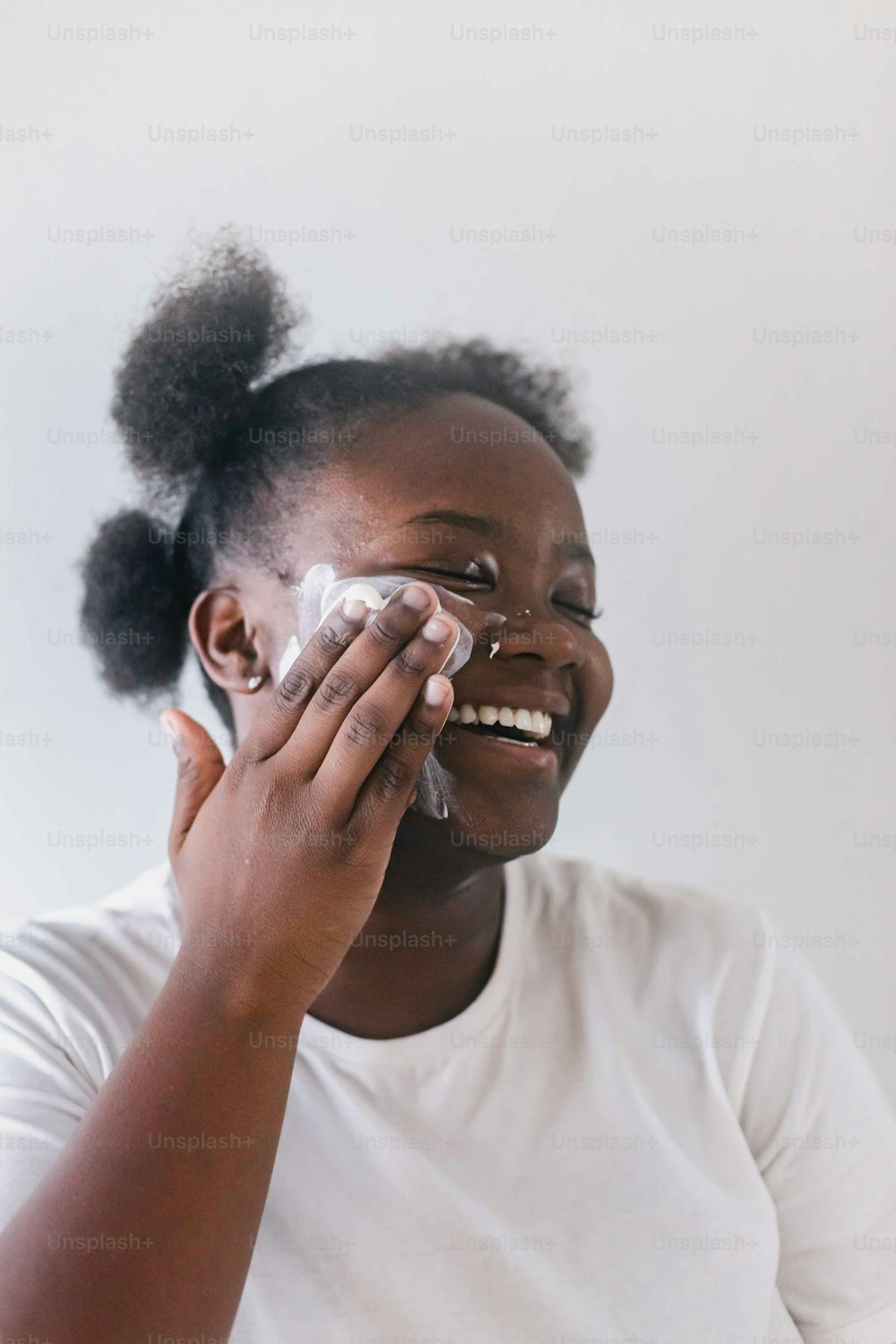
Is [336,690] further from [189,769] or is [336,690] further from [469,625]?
[189,769]

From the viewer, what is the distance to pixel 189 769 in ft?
3.66

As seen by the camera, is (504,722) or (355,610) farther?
(504,722)

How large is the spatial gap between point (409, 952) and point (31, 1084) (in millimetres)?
371

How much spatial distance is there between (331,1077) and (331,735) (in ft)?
1.35

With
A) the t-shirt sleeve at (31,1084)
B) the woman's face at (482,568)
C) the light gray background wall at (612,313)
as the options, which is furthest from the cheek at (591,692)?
the t-shirt sleeve at (31,1084)

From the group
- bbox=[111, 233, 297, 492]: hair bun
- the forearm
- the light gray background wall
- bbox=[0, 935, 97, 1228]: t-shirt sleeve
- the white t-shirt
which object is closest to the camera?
the forearm

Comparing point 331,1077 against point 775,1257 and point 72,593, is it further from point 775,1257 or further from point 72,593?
point 72,593

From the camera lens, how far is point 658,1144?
1.12 meters

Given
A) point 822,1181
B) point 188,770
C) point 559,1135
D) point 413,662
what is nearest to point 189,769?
point 188,770

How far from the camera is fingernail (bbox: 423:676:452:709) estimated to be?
0.83 m

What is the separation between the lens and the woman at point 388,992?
0.82m

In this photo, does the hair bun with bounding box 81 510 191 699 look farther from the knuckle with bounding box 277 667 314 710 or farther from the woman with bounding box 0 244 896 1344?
the knuckle with bounding box 277 667 314 710

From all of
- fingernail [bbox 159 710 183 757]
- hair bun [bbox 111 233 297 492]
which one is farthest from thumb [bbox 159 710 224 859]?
hair bun [bbox 111 233 297 492]

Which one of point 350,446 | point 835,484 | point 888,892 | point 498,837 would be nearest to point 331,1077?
point 498,837
